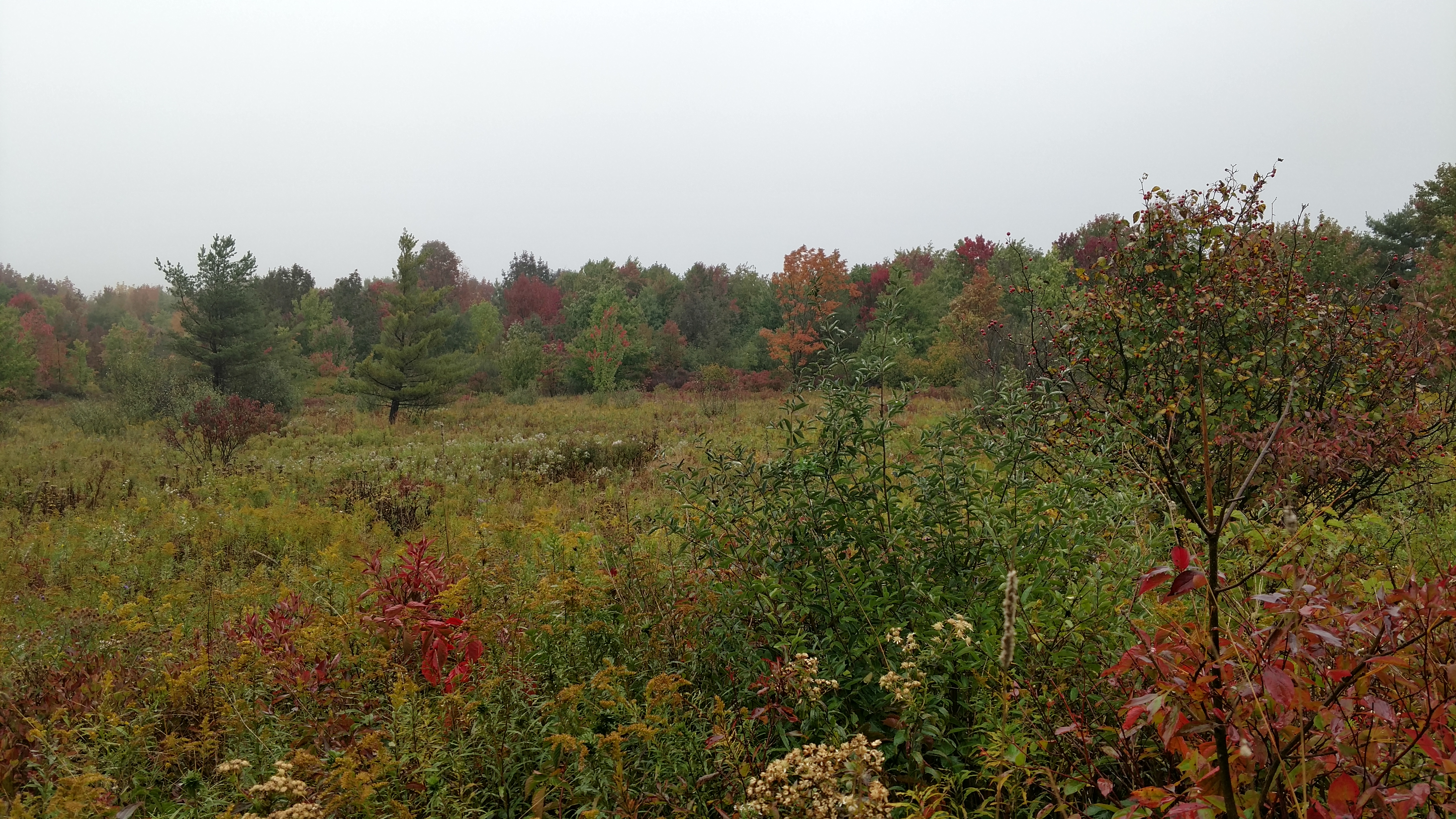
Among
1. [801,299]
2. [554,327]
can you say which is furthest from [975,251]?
[554,327]

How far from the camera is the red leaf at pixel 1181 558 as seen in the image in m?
1.23

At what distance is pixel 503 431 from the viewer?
16.8 meters

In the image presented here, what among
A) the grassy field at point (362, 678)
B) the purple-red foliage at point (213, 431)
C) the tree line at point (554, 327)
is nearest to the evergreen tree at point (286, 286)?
the tree line at point (554, 327)

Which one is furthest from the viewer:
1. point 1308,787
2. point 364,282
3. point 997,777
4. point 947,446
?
point 364,282

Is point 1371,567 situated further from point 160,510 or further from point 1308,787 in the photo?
point 160,510

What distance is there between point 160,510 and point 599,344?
18741mm

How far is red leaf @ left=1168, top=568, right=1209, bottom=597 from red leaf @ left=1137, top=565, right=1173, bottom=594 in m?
0.05

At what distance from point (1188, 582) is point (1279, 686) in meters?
0.20

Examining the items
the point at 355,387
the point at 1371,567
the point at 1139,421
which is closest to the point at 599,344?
the point at 355,387

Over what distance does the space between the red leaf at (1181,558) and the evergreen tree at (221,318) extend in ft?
84.2

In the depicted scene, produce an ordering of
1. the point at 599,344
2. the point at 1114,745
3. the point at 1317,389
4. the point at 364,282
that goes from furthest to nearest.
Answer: the point at 364,282 → the point at 599,344 → the point at 1317,389 → the point at 1114,745

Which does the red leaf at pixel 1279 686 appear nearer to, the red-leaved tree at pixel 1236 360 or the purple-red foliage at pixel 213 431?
the red-leaved tree at pixel 1236 360

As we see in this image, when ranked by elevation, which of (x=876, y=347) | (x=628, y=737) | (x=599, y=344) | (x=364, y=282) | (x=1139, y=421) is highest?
(x=364, y=282)

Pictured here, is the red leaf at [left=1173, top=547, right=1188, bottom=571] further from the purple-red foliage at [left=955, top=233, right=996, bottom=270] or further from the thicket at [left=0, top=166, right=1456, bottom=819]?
the purple-red foliage at [left=955, top=233, right=996, bottom=270]
